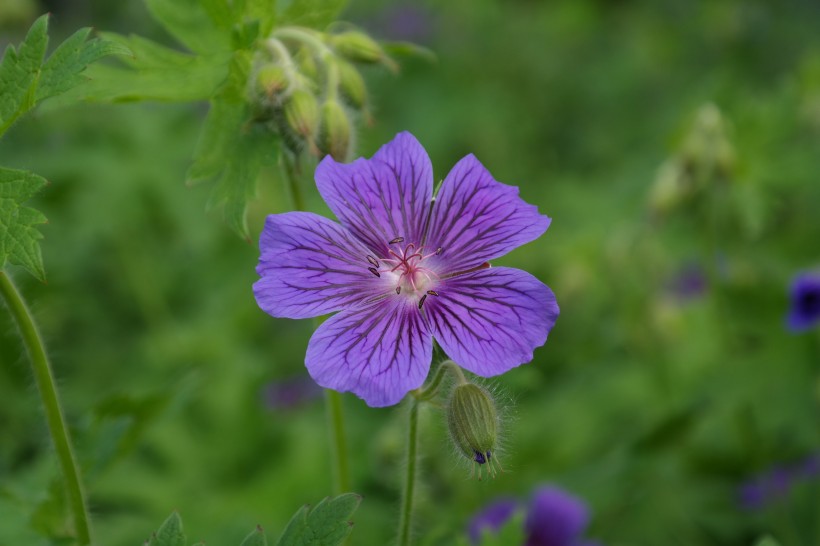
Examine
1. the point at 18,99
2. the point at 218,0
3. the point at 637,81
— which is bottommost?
the point at 18,99

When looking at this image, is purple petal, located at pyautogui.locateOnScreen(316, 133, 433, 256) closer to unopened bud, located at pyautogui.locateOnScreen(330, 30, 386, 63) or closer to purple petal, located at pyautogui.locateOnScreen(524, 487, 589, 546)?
unopened bud, located at pyautogui.locateOnScreen(330, 30, 386, 63)

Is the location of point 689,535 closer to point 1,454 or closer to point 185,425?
point 185,425

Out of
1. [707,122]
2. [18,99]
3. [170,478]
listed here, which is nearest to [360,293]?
[18,99]

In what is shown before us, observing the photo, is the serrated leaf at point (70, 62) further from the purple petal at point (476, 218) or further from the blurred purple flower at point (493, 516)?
the blurred purple flower at point (493, 516)

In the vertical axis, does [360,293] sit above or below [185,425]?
below

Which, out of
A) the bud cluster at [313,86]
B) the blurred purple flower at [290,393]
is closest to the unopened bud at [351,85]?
the bud cluster at [313,86]
